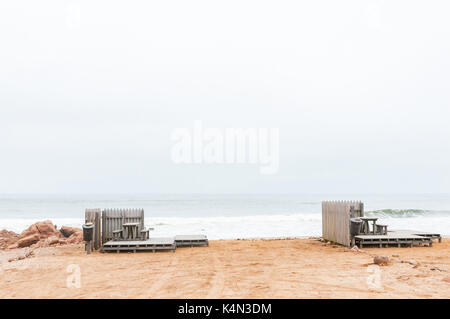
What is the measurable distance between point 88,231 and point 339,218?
30.6 ft

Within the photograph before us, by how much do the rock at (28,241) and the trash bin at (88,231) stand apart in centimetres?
629

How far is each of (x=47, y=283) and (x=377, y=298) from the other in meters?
6.80

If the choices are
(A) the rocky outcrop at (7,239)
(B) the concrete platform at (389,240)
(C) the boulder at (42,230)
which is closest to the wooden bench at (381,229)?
(B) the concrete platform at (389,240)

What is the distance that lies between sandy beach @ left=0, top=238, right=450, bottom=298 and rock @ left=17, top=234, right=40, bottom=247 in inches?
173

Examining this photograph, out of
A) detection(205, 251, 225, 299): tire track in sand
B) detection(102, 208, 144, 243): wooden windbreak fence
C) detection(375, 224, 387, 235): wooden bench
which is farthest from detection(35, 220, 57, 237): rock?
detection(375, 224, 387, 235): wooden bench

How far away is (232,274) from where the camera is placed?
941cm

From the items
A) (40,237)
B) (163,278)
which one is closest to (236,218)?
(40,237)

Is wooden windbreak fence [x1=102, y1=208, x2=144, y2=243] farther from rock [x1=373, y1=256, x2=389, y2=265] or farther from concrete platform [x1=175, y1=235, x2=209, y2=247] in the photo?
rock [x1=373, y1=256, x2=389, y2=265]

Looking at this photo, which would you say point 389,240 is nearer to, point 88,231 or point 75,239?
point 88,231

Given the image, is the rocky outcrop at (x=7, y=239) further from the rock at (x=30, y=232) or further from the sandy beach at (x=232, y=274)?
the sandy beach at (x=232, y=274)

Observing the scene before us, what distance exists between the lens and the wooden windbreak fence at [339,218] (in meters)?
14.5

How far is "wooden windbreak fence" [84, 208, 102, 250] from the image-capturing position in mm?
13922
